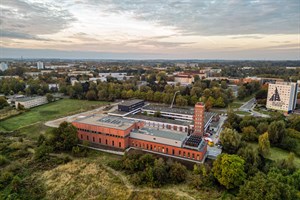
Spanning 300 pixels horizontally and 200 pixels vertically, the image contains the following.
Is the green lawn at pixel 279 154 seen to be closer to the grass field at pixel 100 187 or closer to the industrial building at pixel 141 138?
the industrial building at pixel 141 138

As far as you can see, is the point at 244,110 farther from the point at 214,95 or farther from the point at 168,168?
the point at 168,168

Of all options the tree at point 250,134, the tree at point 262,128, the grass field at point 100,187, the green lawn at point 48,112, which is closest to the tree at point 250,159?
the grass field at point 100,187

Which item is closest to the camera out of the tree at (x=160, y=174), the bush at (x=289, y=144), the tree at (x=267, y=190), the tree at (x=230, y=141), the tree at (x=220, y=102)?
the tree at (x=267, y=190)

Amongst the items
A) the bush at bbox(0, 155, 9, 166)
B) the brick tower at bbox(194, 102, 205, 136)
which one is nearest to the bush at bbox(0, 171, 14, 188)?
the bush at bbox(0, 155, 9, 166)

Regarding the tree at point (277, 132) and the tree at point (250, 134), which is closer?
the tree at point (277, 132)

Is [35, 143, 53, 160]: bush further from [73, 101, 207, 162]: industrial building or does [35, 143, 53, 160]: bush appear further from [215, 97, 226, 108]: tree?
[215, 97, 226, 108]: tree

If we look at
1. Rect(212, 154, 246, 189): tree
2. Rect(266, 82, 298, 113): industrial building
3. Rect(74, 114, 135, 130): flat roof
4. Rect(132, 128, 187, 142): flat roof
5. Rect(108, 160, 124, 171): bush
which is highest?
Rect(266, 82, 298, 113): industrial building
